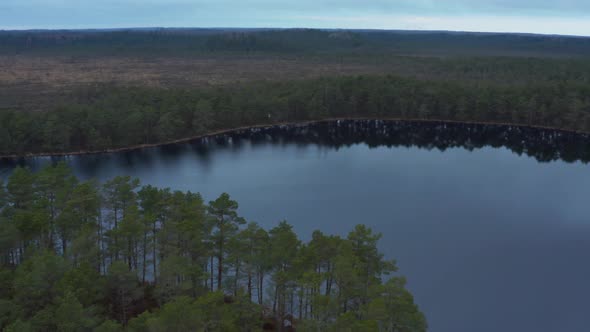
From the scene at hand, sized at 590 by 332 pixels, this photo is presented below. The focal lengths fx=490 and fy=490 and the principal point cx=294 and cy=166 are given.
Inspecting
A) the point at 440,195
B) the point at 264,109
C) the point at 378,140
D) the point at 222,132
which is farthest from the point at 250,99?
the point at 440,195

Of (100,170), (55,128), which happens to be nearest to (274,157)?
(100,170)

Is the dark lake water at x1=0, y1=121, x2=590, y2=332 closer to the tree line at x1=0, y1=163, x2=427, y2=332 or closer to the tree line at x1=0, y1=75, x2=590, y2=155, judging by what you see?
the tree line at x1=0, y1=75, x2=590, y2=155

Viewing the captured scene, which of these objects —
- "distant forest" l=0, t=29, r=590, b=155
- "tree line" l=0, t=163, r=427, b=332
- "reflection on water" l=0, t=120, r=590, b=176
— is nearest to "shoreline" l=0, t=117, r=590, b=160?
"distant forest" l=0, t=29, r=590, b=155

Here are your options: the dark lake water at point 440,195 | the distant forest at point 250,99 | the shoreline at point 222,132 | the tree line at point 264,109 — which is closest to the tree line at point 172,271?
the dark lake water at point 440,195

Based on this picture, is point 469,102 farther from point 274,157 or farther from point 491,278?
point 491,278

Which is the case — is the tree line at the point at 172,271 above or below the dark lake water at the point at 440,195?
above

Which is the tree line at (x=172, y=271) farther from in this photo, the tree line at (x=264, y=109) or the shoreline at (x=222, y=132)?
the tree line at (x=264, y=109)
